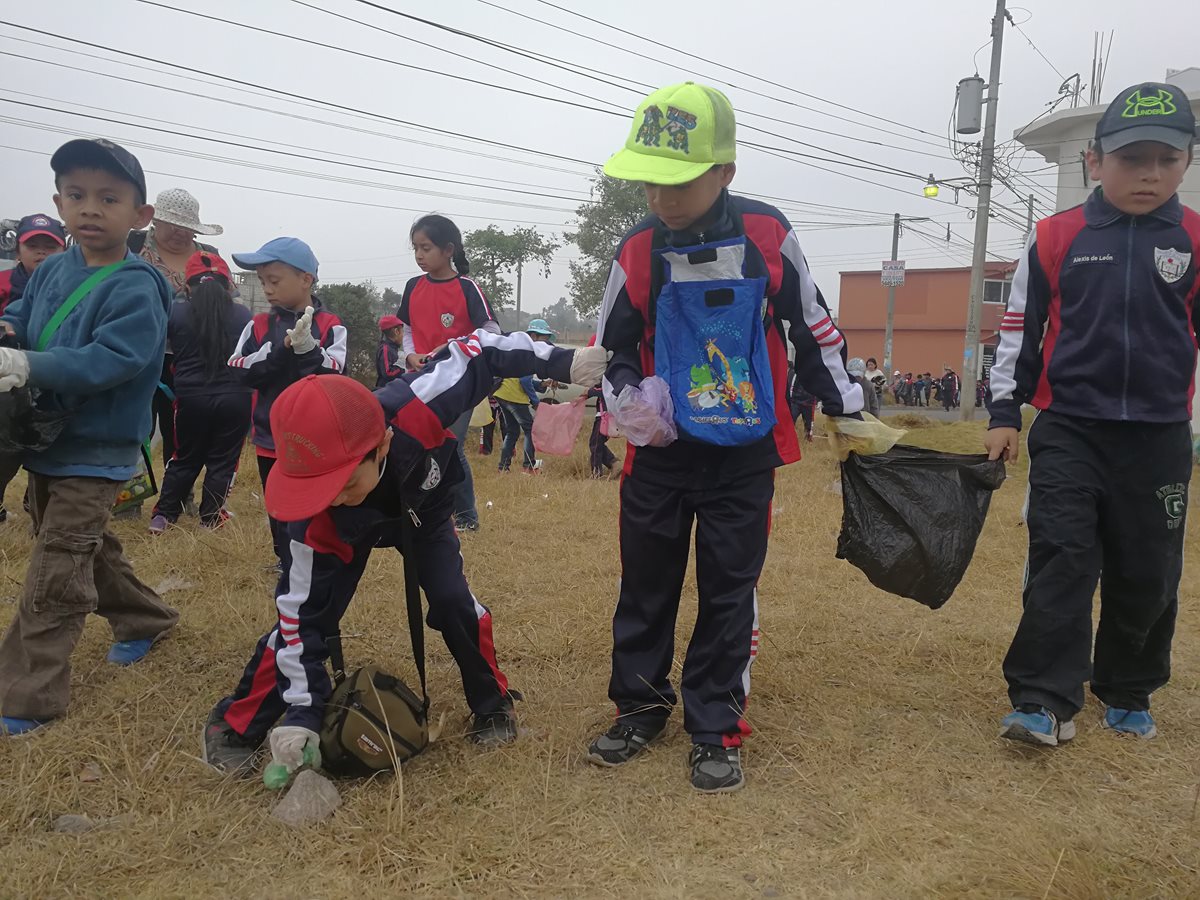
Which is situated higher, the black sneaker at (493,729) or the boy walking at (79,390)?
the boy walking at (79,390)

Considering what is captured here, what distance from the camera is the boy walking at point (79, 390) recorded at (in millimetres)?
2609

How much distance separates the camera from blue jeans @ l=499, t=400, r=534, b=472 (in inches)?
331

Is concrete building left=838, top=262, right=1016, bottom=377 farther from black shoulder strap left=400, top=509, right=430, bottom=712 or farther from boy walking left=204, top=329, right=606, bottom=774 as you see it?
black shoulder strap left=400, top=509, right=430, bottom=712

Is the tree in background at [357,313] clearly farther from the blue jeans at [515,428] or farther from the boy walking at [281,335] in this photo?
the boy walking at [281,335]

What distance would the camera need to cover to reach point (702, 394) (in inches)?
95.3

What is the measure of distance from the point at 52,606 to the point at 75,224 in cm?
118

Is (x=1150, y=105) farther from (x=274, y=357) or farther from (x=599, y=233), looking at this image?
(x=599, y=233)

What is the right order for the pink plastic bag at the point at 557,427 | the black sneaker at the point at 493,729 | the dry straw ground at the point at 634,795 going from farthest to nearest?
the pink plastic bag at the point at 557,427 < the black sneaker at the point at 493,729 < the dry straw ground at the point at 634,795

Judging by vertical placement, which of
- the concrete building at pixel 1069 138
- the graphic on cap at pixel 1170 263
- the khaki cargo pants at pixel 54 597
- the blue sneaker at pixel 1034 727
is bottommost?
the blue sneaker at pixel 1034 727

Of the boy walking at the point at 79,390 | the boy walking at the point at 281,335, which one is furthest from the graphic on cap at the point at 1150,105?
the boy walking at the point at 281,335

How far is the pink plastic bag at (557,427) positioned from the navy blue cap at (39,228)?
3730 millimetres

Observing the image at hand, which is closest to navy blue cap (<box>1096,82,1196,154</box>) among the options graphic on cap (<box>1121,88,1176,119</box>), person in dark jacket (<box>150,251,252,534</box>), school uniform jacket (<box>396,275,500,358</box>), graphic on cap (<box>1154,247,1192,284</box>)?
graphic on cap (<box>1121,88,1176,119</box>)

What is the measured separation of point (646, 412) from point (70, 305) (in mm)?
1835

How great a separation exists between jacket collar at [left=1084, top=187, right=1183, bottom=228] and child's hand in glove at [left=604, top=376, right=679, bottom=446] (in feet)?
4.67
